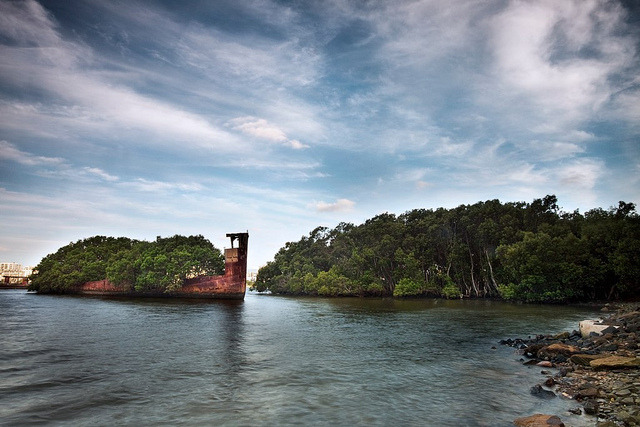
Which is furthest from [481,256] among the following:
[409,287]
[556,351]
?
[556,351]

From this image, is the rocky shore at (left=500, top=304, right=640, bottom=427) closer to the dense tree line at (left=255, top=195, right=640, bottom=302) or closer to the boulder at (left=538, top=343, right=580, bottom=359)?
the boulder at (left=538, top=343, right=580, bottom=359)

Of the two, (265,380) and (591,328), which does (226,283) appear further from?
(591,328)

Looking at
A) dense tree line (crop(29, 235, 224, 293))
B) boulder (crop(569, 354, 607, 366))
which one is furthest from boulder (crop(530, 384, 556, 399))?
dense tree line (crop(29, 235, 224, 293))

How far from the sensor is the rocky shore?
33.3 feet

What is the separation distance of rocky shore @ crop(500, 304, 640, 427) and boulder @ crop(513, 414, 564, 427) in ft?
0.10

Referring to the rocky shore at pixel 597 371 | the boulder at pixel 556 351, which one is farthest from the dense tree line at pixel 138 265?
the rocky shore at pixel 597 371

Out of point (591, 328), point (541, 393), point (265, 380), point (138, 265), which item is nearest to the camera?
point (541, 393)

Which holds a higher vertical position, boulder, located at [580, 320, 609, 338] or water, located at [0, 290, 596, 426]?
boulder, located at [580, 320, 609, 338]

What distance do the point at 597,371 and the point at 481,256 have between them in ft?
228

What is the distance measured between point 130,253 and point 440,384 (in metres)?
107

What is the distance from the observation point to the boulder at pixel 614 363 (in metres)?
13.8

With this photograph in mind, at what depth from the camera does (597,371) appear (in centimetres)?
1427

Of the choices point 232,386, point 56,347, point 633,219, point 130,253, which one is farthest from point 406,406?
point 130,253

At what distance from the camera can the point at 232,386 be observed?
1398 centimetres
